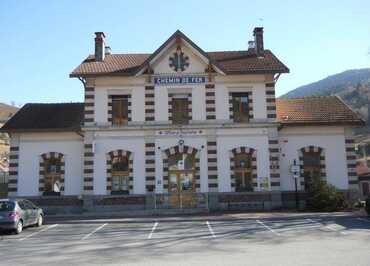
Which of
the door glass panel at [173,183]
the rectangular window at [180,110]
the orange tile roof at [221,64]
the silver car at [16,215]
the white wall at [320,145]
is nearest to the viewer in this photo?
the silver car at [16,215]

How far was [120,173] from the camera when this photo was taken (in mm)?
30266

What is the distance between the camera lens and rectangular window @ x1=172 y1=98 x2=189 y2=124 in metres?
30.5

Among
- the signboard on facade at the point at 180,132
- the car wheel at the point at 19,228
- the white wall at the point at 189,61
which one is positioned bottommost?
the car wheel at the point at 19,228

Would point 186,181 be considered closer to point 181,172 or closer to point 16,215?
point 181,172

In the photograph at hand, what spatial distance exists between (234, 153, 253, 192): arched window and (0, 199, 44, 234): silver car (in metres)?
12.7

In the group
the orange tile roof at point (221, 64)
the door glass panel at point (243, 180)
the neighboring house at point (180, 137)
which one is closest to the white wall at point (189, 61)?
the neighboring house at point (180, 137)

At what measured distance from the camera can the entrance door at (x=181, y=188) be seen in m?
29.9

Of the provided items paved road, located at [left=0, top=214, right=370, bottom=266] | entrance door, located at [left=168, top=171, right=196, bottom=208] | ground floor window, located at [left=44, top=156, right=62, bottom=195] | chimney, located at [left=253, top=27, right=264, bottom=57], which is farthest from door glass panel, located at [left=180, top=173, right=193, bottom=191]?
chimney, located at [left=253, top=27, right=264, bottom=57]

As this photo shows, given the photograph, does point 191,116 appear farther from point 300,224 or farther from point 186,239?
point 186,239

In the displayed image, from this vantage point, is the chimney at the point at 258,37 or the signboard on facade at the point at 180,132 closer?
the signboard on facade at the point at 180,132

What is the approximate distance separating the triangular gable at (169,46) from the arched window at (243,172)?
5.32 m

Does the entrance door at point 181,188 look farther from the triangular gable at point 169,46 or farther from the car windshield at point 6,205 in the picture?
the car windshield at point 6,205

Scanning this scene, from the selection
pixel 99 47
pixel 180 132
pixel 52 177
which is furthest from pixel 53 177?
pixel 99 47

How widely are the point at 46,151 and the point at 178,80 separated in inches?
369
